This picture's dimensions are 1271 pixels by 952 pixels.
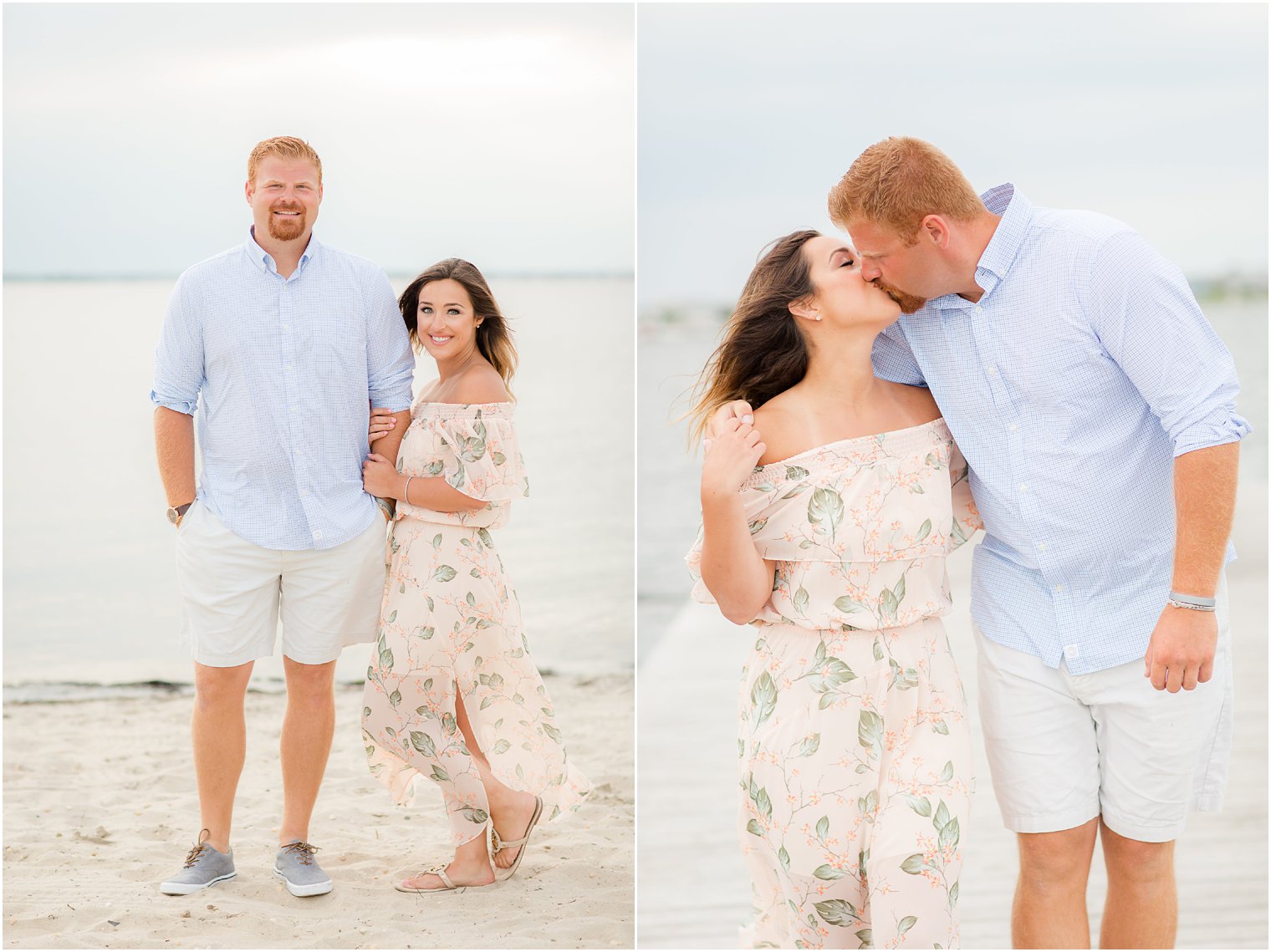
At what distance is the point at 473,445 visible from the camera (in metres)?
3.13

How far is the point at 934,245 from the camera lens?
2.21m

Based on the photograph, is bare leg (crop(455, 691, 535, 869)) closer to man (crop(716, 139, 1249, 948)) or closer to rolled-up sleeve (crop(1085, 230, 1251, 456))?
man (crop(716, 139, 1249, 948))

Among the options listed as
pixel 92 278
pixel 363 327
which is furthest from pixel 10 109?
pixel 363 327

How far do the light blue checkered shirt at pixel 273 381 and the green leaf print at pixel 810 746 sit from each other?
145 centimetres

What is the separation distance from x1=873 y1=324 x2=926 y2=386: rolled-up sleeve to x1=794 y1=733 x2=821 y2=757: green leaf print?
0.69 meters

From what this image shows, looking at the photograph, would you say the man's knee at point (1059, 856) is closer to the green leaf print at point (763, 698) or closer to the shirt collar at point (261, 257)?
the green leaf print at point (763, 698)

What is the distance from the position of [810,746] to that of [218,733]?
5.81 feet

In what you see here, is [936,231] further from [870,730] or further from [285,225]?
[285,225]

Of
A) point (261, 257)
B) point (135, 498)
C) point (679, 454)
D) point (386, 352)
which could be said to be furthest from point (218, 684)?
point (679, 454)

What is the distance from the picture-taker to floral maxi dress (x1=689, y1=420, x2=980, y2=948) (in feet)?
6.89

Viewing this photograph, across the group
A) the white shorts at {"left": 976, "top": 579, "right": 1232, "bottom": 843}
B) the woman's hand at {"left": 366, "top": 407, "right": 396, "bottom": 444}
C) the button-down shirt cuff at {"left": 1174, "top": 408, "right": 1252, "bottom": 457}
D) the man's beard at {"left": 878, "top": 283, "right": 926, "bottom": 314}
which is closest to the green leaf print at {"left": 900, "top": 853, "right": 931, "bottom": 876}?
the white shorts at {"left": 976, "top": 579, "right": 1232, "bottom": 843}

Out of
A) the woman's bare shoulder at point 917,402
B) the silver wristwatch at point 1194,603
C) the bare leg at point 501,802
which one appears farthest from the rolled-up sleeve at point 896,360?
the bare leg at point 501,802

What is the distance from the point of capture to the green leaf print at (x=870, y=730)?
2.13m

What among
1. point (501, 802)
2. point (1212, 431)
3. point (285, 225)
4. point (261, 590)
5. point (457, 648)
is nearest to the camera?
point (1212, 431)
